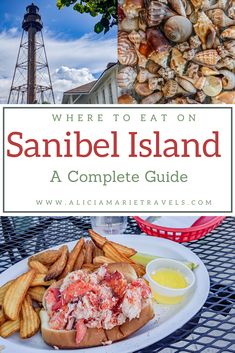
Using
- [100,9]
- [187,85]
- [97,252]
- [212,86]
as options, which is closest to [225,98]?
[212,86]

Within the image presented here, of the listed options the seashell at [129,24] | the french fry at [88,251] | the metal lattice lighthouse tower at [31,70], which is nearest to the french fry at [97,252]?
the french fry at [88,251]

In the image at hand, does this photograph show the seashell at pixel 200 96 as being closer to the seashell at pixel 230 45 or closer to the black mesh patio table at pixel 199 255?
the seashell at pixel 230 45

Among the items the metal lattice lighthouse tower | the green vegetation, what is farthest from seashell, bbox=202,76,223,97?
the metal lattice lighthouse tower

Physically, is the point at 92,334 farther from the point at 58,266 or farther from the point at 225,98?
the point at 225,98

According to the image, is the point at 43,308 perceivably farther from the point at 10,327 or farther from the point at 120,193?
the point at 120,193

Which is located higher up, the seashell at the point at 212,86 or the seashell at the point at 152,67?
the seashell at the point at 152,67

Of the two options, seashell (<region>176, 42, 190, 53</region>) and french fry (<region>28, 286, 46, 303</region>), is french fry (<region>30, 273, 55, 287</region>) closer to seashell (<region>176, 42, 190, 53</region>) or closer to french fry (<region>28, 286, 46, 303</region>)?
french fry (<region>28, 286, 46, 303</region>)

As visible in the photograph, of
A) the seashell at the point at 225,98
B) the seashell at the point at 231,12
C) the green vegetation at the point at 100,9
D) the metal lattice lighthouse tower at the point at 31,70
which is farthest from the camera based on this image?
the metal lattice lighthouse tower at the point at 31,70
